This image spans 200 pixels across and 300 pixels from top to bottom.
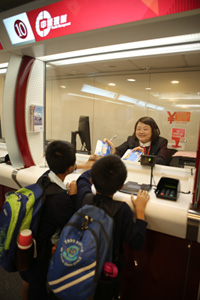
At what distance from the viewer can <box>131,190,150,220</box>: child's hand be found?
110cm

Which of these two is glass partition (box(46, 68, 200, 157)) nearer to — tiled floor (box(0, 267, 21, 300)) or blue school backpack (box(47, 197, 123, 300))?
tiled floor (box(0, 267, 21, 300))

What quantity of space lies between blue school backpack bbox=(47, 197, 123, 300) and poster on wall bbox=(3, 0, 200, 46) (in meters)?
1.03

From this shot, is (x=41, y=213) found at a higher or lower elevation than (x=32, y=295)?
higher

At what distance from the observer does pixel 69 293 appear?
0.91 m

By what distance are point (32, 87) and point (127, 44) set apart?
0.99 meters

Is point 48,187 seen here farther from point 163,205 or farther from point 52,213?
point 163,205

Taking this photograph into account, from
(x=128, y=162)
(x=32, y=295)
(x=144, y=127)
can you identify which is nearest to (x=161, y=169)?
(x=128, y=162)

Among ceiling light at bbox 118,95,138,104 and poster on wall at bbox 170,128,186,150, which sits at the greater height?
ceiling light at bbox 118,95,138,104

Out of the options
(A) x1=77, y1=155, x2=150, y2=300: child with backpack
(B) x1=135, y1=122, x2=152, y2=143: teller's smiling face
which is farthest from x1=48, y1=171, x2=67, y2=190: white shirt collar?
(B) x1=135, y1=122, x2=152, y2=143: teller's smiling face

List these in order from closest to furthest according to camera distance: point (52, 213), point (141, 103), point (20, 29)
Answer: point (52, 213)
point (20, 29)
point (141, 103)

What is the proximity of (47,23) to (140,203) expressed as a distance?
131 centimetres

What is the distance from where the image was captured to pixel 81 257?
895mm

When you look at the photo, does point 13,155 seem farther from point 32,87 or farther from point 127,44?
point 127,44

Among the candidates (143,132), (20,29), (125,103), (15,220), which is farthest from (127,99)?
(15,220)
